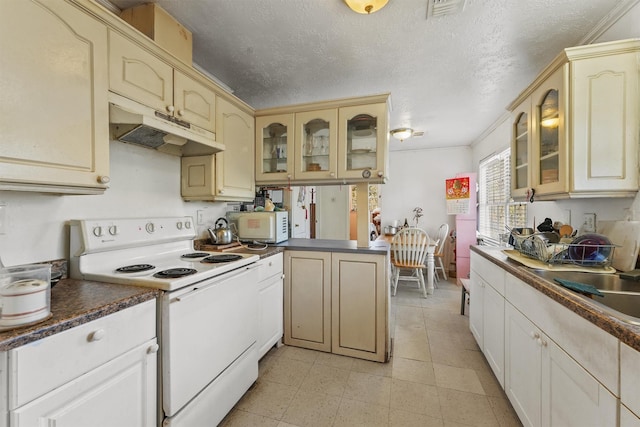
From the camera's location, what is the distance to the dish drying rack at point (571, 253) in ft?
4.49

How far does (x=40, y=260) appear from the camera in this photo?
1.25 metres

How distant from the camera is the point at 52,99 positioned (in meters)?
1.05

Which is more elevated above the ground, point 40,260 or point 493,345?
point 40,260

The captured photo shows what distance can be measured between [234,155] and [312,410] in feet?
6.17

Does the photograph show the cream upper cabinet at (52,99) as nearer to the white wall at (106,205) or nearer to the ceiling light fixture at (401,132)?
the white wall at (106,205)

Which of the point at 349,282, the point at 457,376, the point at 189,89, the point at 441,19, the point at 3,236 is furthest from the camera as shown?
the point at 349,282

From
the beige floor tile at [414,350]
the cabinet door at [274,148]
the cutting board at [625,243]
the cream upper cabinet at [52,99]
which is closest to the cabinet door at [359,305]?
the beige floor tile at [414,350]

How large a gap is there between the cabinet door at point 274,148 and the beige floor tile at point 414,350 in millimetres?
1767

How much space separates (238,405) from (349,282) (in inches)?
42.6

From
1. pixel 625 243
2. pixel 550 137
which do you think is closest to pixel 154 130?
pixel 550 137

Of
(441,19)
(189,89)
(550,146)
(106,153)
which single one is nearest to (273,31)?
(189,89)

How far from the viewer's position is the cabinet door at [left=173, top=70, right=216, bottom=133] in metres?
1.62

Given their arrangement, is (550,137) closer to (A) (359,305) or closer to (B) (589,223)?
(B) (589,223)

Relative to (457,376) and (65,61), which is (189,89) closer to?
(65,61)
